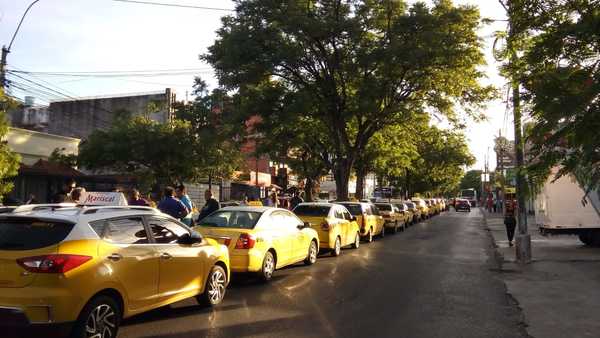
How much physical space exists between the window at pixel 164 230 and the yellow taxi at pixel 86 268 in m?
0.02

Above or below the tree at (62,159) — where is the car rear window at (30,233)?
below

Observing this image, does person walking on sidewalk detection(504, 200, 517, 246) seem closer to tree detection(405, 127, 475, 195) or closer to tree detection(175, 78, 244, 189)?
tree detection(175, 78, 244, 189)

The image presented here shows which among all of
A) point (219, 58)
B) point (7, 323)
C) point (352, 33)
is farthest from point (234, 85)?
point (7, 323)

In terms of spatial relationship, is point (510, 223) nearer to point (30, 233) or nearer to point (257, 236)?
point (257, 236)

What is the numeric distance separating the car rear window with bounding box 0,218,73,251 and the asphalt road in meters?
1.60

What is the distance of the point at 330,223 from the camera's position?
1528 centimetres

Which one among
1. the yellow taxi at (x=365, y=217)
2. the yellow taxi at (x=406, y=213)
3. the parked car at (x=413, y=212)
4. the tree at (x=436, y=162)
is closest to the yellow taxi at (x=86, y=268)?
the yellow taxi at (x=365, y=217)

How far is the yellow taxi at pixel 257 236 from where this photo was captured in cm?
1001

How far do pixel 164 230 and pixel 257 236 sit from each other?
10.7 feet

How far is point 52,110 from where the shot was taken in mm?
47188

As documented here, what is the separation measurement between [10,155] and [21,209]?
510 centimetres

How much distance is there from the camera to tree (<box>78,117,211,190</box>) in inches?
1175

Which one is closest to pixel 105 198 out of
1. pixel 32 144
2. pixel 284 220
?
pixel 284 220

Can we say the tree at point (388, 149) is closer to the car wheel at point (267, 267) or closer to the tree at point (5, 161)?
the car wheel at point (267, 267)
